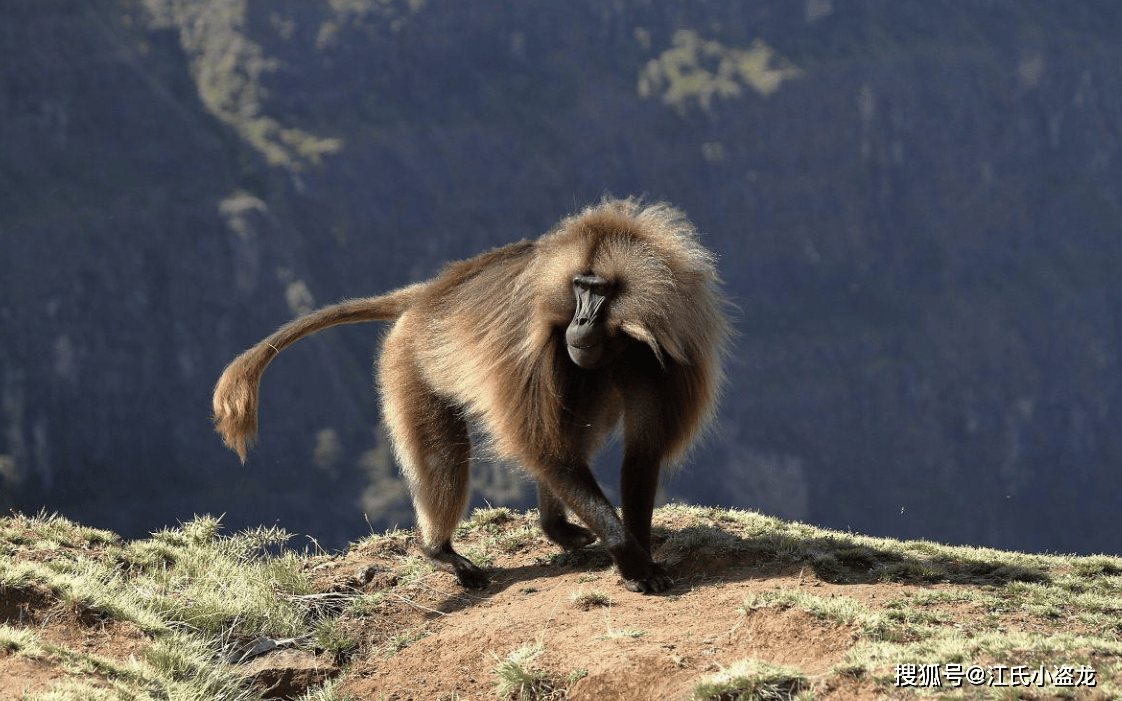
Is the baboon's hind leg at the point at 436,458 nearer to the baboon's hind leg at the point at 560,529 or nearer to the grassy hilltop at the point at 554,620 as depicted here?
the grassy hilltop at the point at 554,620

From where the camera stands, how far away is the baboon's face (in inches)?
292

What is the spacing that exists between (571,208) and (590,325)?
105 m

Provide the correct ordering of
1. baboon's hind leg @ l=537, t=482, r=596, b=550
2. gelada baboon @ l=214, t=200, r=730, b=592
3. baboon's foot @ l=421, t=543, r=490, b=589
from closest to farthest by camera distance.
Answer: gelada baboon @ l=214, t=200, r=730, b=592, baboon's foot @ l=421, t=543, r=490, b=589, baboon's hind leg @ l=537, t=482, r=596, b=550

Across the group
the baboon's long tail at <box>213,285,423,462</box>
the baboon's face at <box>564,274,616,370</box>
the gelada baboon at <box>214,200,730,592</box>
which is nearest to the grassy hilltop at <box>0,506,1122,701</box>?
the gelada baboon at <box>214,200,730,592</box>

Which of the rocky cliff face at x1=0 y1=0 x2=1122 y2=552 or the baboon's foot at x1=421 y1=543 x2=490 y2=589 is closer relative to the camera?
the baboon's foot at x1=421 y1=543 x2=490 y2=589

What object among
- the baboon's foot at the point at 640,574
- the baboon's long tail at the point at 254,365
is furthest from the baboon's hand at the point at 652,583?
the baboon's long tail at the point at 254,365

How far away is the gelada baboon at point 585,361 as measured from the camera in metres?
7.60

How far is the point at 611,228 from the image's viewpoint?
7.94m

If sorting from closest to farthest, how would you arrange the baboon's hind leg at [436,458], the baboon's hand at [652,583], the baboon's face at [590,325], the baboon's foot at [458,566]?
the baboon's face at [590,325] < the baboon's hand at [652,583] < the baboon's foot at [458,566] < the baboon's hind leg at [436,458]

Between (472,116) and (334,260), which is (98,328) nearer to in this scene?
(334,260)

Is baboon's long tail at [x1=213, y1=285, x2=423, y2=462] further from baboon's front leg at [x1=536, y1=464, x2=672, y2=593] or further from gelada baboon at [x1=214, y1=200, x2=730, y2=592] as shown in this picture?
baboon's front leg at [x1=536, y1=464, x2=672, y2=593]

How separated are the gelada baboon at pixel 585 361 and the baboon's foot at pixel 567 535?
391mm

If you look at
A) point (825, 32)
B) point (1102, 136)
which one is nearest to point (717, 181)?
point (825, 32)

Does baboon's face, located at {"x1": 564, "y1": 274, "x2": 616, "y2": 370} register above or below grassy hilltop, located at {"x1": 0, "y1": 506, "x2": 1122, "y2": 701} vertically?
above
